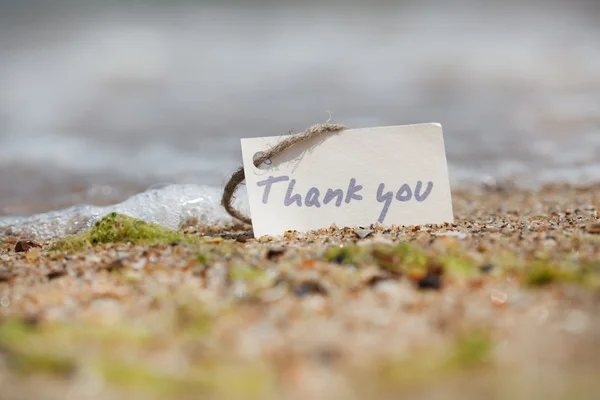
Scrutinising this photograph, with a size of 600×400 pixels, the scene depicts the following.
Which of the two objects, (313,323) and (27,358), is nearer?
(27,358)

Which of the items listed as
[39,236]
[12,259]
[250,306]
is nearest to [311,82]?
[39,236]

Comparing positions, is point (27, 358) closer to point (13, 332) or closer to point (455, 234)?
point (13, 332)

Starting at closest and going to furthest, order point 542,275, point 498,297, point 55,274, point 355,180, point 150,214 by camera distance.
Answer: point 498,297 → point 542,275 → point 55,274 → point 355,180 → point 150,214

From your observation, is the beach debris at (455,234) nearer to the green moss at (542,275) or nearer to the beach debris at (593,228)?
the beach debris at (593,228)

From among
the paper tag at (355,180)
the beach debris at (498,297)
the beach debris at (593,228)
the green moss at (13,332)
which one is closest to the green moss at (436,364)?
the beach debris at (498,297)

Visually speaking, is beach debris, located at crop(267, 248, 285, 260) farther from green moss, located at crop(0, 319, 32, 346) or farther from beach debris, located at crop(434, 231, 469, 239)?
green moss, located at crop(0, 319, 32, 346)

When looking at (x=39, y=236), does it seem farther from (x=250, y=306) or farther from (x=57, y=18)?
(x=57, y=18)

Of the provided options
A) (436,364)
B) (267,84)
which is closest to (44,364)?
(436,364)

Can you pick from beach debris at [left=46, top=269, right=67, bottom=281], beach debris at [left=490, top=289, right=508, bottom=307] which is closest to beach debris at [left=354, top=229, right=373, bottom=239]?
beach debris at [left=490, top=289, right=508, bottom=307]
